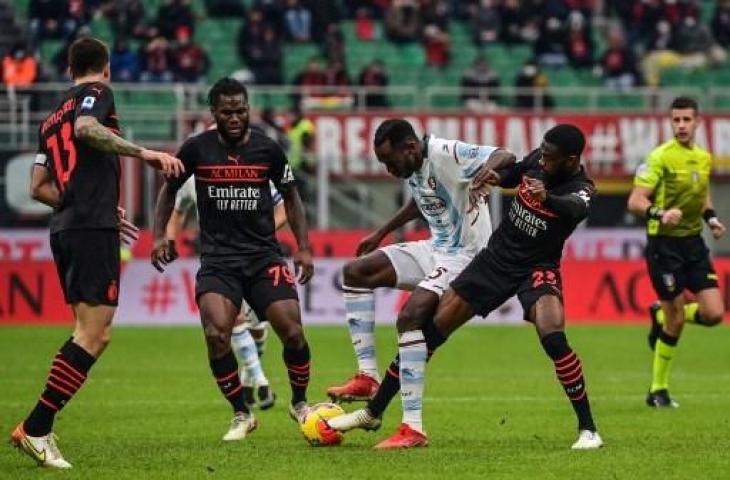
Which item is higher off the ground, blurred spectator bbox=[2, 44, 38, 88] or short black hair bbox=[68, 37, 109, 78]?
short black hair bbox=[68, 37, 109, 78]

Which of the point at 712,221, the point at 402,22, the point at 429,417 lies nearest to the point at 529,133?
the point at 402,22

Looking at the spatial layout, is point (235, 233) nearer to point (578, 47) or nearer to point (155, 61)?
point (155, 61)

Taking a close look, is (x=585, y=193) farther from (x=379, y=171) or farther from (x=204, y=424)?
(x=379, y=171)

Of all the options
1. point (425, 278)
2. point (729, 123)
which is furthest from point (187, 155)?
point (729, 123)

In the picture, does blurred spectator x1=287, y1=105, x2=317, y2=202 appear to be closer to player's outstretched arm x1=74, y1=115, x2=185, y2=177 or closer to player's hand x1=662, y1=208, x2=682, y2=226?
player's hand x1=662, y1=208, x2=682, y2=226

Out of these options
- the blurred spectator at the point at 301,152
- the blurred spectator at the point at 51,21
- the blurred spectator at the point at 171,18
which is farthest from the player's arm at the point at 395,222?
the blurred spectator at the point at 171,18

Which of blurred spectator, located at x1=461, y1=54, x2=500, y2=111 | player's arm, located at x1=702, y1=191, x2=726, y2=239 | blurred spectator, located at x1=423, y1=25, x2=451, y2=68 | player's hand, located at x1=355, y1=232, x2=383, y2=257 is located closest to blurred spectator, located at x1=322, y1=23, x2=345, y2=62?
blurred spectator, located at x1=423, y1=25, x2=451, y2=68

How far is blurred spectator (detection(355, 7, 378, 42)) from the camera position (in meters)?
35.2

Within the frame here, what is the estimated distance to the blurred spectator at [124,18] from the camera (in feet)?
107

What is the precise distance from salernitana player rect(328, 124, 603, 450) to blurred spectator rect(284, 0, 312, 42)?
22360 mm

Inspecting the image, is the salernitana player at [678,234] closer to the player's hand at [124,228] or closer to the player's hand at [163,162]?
the player's hand at [124,228]

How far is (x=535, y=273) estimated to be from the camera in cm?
1211

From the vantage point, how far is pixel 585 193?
38.9 ft

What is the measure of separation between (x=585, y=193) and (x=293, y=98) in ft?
69.6
